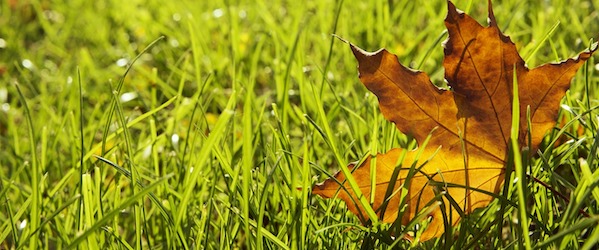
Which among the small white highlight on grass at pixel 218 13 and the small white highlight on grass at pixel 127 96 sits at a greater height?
the small white highlight on grass at pixel 218 13

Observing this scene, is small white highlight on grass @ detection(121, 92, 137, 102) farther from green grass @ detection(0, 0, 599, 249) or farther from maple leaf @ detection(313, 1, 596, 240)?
maple leaf @ detection(313, 1, 596, 240)

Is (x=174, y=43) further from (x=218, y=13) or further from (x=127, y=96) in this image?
(x=127, y=96)

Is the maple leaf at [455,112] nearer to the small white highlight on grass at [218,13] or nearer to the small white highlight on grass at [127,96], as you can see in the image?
the small white highlight on grass at [127,96]

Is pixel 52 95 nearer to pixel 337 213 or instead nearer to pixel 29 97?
pixel 29 97

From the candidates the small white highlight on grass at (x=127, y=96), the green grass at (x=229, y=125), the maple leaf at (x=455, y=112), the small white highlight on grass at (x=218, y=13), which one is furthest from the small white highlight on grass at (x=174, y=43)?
the maple leaf at (x=455, y=112)

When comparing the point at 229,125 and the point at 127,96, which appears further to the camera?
the point at 127,96

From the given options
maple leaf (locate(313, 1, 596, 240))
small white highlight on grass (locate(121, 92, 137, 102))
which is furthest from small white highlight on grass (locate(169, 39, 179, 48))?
maple leaf (locate(313, 1, 596, 240))

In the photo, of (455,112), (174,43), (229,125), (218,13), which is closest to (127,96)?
(174,43)
